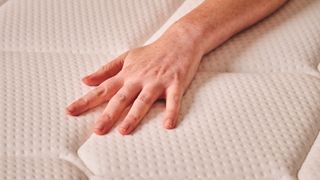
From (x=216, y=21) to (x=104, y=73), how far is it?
32 cm

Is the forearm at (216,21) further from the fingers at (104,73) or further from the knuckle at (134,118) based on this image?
the knuckle at (134,118)

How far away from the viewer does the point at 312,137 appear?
105 cm

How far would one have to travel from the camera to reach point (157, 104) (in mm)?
1109

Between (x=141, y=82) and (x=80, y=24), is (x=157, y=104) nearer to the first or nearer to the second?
(x=141, y=82)

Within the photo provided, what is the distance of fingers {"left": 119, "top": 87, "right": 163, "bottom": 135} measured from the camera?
102 centimetres

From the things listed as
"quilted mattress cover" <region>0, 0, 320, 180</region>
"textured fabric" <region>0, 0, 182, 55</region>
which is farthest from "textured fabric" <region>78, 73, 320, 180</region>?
"textured fabric" <region>0, 0, 182, 55</region>

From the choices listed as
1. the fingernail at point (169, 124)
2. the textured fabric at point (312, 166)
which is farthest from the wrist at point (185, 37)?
the textured fabric at point (312, 166)

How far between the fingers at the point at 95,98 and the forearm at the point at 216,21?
7.9 inches

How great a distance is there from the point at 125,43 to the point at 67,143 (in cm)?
36

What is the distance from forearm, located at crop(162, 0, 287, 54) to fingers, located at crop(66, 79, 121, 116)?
200 mm

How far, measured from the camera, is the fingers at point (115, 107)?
1.03m

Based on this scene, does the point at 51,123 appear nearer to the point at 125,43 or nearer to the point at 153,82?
the point at 153,82

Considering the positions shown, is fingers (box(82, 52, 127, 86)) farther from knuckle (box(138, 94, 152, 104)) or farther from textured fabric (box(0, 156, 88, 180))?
textured fabric (box(0, 156, 88, 180))

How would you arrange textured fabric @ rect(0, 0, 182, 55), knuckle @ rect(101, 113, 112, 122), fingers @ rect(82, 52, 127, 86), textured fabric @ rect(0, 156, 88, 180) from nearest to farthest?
textured fabric @ rect(0, 156, 88, 180)
knuckle @ rect(101, 113, 112, 122)
fingers @ rect(82, 52, 127, 86)
textured fabric @ rect(0, 0, 182, 55)
